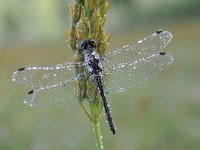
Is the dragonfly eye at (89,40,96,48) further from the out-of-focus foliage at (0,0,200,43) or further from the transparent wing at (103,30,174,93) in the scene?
the out-of-focus foliage at (0,0,200,43)

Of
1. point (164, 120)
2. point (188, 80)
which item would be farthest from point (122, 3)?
point (164, 120)

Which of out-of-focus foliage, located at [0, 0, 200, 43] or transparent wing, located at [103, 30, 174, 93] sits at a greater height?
out-of-focus foliage, located at [0, 0, 200, 43]

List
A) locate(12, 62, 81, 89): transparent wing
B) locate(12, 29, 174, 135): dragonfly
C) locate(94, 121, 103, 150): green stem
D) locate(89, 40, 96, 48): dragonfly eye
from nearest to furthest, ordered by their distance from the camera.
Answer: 1. locate(94, 121, 103, 150): green stem
2. locate(89, 40, 96, 48): dragonfly eye
3. locate(12, 29, 174, 135): dragonfly
4. locate(12, 62, 81, 89): transparent wing

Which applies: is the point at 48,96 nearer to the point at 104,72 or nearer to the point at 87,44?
the point at 104,72

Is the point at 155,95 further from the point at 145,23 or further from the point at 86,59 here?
the point at 145,23

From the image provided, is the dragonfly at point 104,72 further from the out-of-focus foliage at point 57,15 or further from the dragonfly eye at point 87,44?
the out-of-focus foliage at point 57,15

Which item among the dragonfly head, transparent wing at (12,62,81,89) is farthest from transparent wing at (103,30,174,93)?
the dragonfly head
